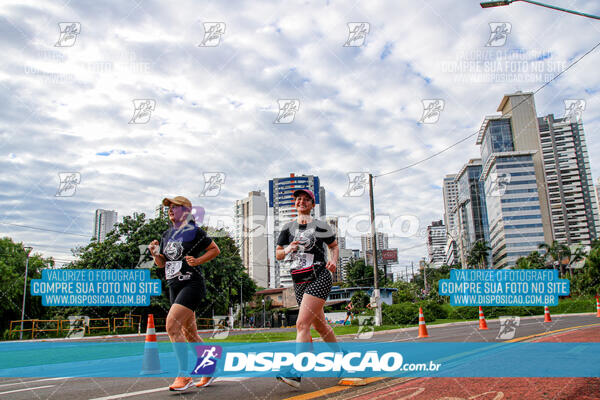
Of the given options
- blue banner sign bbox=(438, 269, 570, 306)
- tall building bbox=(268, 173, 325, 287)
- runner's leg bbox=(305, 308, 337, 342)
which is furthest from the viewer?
tall building bbox=(268, 173, 325, 287)

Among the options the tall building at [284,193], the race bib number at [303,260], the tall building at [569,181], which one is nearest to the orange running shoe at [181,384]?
the race bib number at [303,260]

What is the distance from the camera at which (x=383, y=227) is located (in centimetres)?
2623

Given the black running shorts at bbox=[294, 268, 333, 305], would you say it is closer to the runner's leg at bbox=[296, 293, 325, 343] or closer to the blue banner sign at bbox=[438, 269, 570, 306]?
the runner's leg at bbox=[296, 293, 325, 343]

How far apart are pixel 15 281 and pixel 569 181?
20245 cm

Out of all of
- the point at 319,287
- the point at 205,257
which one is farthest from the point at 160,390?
the point at 319,287

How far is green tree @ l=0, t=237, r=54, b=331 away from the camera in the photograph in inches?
1235

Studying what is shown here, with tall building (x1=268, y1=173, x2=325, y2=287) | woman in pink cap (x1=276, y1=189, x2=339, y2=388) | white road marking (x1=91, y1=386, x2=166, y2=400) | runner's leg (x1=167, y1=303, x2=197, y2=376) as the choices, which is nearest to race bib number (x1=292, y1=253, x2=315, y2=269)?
woman in pink cap (x1=276, y1=189, x2=339, y2=388)

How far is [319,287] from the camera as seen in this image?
12.7ft

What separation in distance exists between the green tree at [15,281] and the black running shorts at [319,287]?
34.8m

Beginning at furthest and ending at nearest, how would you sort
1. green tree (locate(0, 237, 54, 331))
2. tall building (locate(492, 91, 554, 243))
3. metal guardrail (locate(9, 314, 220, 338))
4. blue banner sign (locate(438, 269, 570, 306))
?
tall building (locate(492, 91, 554, 243)) < green tree (locate(0, 237, 54, 331)) < blue banner sign (locate(438, 269, 570, 306)) < metal guardrail (locate(9, 314, 220, 338))

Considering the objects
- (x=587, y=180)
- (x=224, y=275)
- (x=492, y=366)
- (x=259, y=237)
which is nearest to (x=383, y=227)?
(x=224, y=275)

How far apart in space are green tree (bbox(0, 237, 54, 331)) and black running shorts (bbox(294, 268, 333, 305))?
34753mm

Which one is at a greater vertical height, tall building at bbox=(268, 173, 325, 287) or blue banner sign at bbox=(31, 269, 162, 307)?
tall building at bbox=(268, 173, 325, 287)

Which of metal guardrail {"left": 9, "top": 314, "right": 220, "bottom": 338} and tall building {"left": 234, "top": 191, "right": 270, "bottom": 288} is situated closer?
metal guardrail {"left": 9, "top": 314, "right": 220, "bottom": 338}
